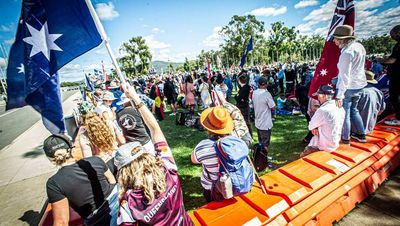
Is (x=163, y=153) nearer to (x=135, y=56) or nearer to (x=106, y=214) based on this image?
(x=106, y=214)

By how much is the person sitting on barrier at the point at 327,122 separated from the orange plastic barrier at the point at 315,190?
195 mm

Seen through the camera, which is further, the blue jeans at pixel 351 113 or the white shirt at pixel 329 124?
the blue jeans at pixel 351 113

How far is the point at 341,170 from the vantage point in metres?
2.67

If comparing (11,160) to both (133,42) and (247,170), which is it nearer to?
(247,170)

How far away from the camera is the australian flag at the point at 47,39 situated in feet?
7.59

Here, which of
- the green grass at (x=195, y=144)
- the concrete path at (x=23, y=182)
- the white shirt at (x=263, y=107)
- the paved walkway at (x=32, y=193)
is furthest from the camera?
the white shirt at (x=263, y=107)

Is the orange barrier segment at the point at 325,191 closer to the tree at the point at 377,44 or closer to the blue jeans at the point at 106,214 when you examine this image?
the blue jeans at the point at 106,214

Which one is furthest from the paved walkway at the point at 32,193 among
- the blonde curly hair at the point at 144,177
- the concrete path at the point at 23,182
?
the blonde curly hair at the point at 144,177

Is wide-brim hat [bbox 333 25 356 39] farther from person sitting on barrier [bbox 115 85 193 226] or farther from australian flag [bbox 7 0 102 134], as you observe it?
australian flag [bbox 7 0 102 134]

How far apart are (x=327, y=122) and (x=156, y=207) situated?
298cm

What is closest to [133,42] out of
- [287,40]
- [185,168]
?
[287,40]

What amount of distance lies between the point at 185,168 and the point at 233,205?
260cm

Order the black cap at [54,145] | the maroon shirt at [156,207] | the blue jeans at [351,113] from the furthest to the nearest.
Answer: the blue jeans at [351,113]
the black cap at [54,145]
the maroon shirt at [156,207]

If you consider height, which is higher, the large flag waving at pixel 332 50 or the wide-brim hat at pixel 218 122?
the large flag waving at pixel 332 50
